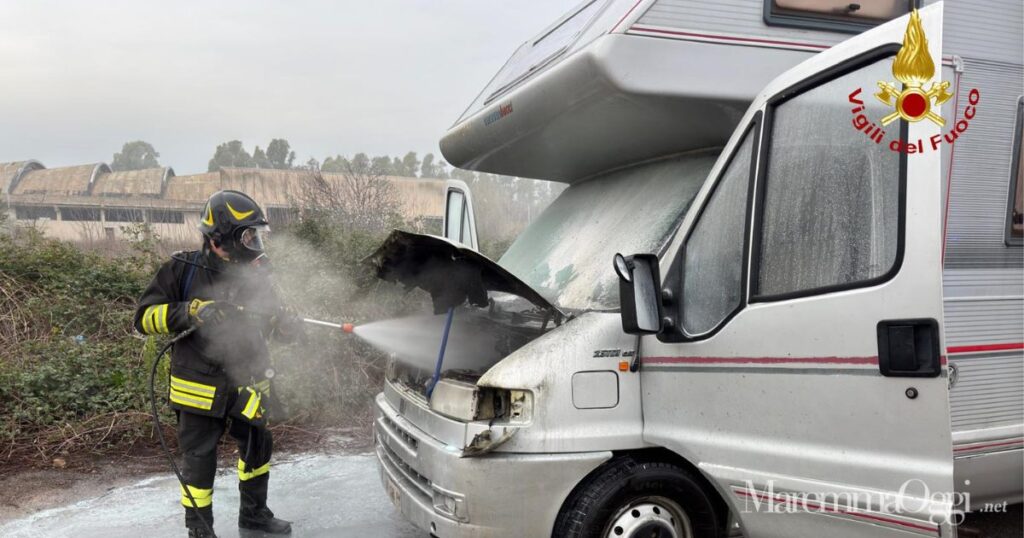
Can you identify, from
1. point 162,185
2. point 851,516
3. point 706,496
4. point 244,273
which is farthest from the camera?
point 162,185

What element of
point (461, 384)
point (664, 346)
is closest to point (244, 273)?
point (461, 384)

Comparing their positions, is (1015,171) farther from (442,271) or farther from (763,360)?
(442,271)

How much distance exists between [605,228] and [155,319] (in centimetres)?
260

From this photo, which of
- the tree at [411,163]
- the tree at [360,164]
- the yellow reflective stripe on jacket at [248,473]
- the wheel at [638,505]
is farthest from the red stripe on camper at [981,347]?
the tree at [411,163]

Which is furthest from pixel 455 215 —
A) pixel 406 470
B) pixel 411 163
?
pixel 411 163

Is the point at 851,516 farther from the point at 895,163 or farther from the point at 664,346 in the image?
the point at 895,163

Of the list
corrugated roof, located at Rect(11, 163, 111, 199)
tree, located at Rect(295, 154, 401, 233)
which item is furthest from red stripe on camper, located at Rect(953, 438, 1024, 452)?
corrugated roof, located at Rect(11, 163, 111, 199)

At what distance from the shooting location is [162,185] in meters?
21.6

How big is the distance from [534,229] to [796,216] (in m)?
2.49

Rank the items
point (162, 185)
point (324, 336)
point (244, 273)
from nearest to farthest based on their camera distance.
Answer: point (244, 273)
point (324, 336)
point (162, 185)

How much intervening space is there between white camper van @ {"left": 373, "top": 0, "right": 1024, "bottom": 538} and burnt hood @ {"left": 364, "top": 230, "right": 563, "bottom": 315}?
0.02m

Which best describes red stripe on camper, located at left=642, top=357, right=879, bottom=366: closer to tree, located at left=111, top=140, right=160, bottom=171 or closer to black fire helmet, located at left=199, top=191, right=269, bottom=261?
black fire helmet, located at left=199, top=191, right=269, bottom=261

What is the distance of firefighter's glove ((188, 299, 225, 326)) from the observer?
3.78 metres

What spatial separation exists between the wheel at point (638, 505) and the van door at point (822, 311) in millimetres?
168
